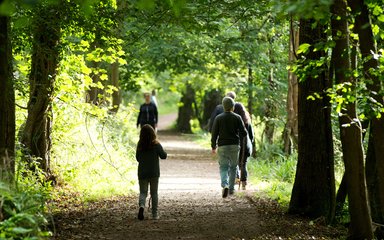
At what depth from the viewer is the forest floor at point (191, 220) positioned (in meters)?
9.27

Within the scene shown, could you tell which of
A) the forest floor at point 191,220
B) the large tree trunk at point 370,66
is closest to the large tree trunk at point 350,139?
the large tree trunk at point 370,66

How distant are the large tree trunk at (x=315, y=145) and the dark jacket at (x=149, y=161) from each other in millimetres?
2547

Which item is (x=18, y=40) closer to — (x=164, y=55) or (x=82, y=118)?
(x=82, y=118)

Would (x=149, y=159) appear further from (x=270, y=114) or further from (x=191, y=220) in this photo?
(x=270, y=114)

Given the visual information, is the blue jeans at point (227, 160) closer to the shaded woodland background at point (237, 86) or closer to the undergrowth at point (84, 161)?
the shaded woodland background at point (237, 86)

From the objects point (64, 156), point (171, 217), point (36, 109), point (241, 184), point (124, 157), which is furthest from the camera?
point (124, 157)

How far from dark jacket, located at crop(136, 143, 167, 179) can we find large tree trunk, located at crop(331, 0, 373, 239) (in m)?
3.41

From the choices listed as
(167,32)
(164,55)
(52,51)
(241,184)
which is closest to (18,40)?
(52,51)

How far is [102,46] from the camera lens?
11359mm

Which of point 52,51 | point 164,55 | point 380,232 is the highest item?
point 164,55

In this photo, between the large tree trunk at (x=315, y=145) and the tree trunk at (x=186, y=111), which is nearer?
the large tree trunk at (x=315, y=145)

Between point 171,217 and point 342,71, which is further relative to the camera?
point 171,217

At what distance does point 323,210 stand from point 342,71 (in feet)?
11.2

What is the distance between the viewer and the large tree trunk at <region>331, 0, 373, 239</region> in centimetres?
805
